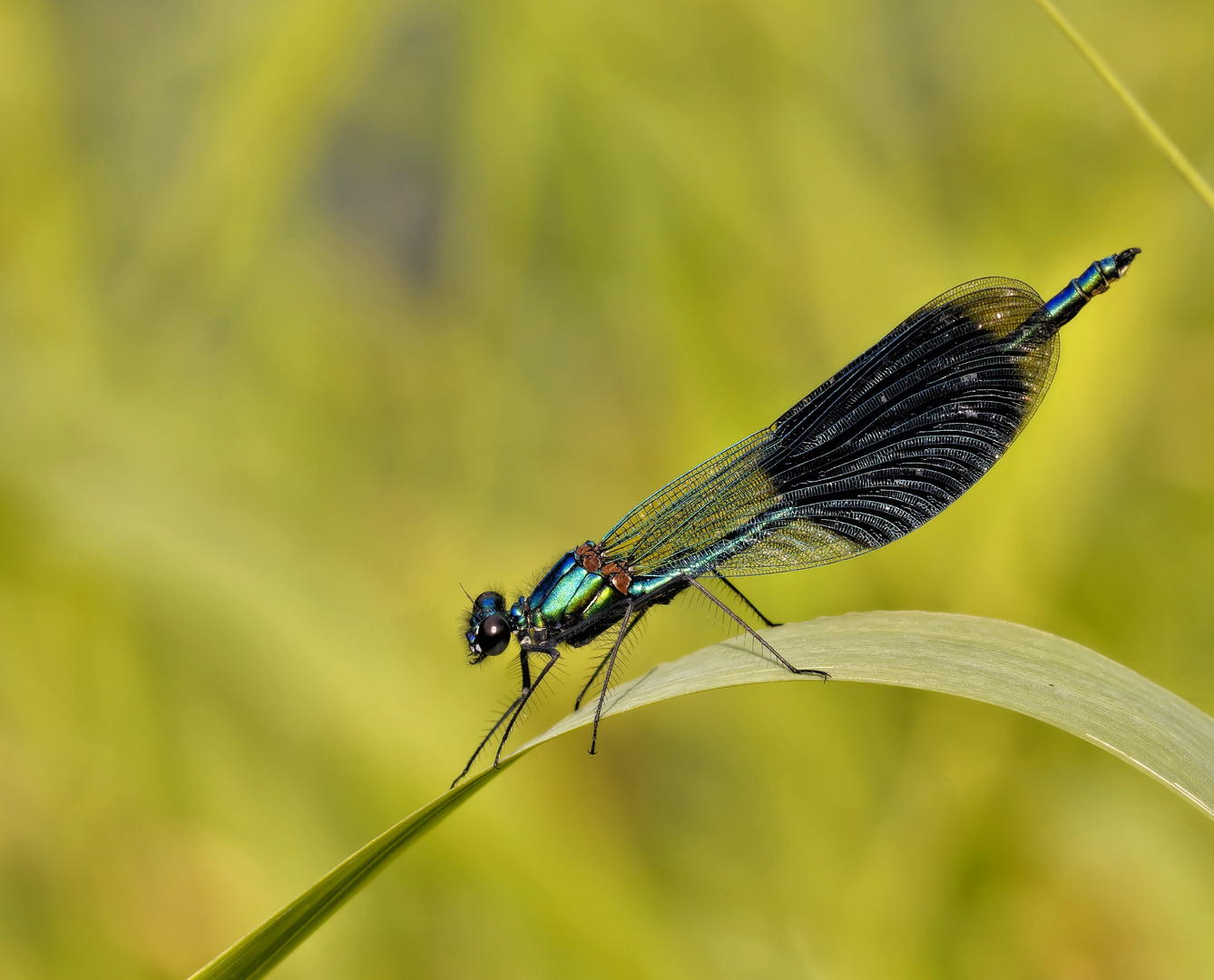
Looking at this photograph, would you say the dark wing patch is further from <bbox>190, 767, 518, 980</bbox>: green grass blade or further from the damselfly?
<bbox>190, 767, 518, 980</bbox>: green grass blade

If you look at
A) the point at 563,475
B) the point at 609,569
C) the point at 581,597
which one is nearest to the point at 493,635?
the point at 581,597

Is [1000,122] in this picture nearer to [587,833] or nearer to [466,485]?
[466,485]

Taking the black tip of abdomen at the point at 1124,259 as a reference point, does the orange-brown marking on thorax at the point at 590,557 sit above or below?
above

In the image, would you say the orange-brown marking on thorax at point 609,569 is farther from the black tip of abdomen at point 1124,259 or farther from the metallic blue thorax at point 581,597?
the black tip of abdomen at point 1124,259

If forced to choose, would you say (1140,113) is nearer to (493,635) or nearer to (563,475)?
(493,635)

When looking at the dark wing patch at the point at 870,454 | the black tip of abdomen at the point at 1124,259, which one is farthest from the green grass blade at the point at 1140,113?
the dark wing patch at the point at 870,454

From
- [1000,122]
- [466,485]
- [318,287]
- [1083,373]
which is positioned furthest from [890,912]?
[318,287]

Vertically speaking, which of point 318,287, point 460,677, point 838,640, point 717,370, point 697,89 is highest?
point 318,287

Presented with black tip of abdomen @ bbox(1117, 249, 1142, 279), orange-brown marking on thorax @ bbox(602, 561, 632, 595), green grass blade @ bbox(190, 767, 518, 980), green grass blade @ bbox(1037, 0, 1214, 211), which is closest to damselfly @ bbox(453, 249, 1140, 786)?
orange-brown marking on thorax @ bbox(602, 561, 632, 595)
